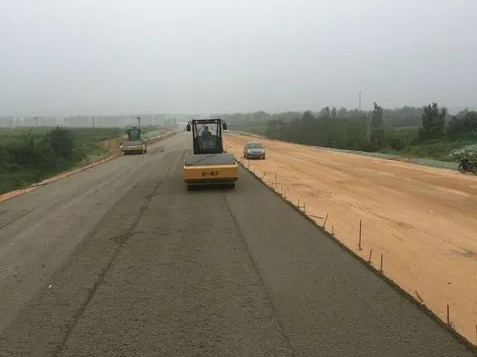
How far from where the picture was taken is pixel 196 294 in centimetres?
722

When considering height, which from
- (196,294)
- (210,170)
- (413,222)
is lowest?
(413,222)

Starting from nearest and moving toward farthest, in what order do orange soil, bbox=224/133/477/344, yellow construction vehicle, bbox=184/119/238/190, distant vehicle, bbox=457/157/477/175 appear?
orange soil, bbox=224/133/477/344
yellow construction vehicle, bbox=184/119/238/190
distant vehicle, bbox=457/157/477/175

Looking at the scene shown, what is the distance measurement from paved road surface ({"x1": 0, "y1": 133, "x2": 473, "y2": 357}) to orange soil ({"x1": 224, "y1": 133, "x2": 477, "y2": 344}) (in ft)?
2.33

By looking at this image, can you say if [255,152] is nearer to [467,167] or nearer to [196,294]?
[467,167]

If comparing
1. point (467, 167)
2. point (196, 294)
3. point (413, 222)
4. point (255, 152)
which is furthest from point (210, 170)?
point (255, 152)

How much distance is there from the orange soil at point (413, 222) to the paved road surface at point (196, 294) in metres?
0.71

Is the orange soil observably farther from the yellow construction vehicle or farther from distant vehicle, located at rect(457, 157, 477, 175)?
the yellow construction vehicle

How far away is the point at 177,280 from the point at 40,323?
2185mm

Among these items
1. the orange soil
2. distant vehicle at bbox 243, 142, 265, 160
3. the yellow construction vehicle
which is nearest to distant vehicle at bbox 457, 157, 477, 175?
the orange soil

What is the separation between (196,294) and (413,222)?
7.87 metres

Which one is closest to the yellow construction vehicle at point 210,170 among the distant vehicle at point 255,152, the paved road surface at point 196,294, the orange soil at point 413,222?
the orange soil at point 413,222

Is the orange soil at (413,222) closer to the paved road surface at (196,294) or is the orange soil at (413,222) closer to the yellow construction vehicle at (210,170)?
the paved road surface at (196,294)

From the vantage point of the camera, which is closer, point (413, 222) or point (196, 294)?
point (196, 294)

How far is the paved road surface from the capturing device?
220 inches
